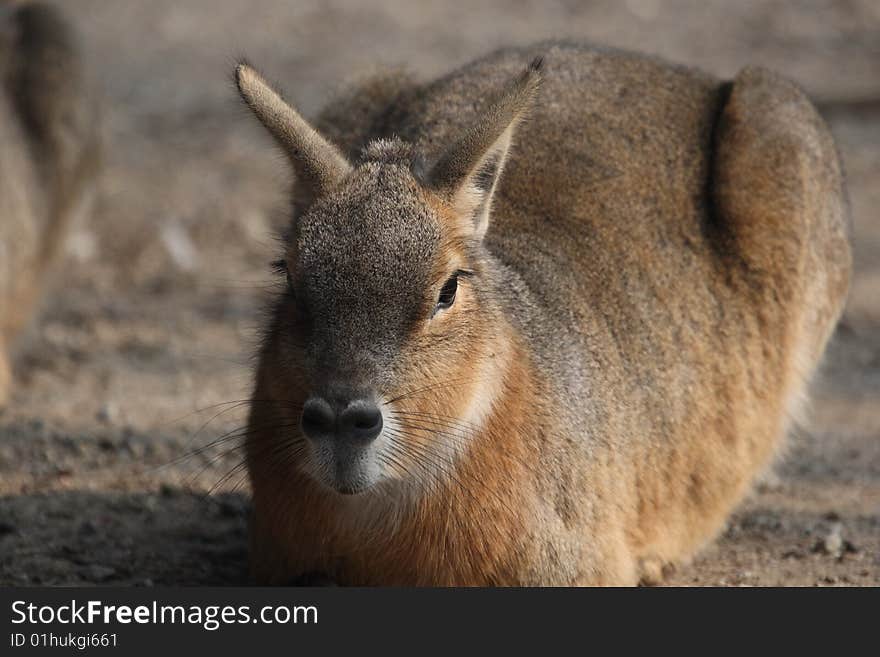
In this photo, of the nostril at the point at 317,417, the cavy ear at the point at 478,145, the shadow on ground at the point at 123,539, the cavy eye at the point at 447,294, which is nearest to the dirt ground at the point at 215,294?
the shadow on ground at the point at 123,539

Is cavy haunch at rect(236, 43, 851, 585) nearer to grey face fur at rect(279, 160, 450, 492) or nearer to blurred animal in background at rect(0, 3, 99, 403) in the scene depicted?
grey face fur at rect(279, 160, 450, 492)

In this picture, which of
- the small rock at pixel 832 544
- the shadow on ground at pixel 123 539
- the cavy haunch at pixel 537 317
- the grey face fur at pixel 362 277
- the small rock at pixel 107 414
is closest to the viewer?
the grey face fur at pixel 362 277

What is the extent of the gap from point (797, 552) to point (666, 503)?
0.60 meters

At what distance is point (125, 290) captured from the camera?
26.8 ft

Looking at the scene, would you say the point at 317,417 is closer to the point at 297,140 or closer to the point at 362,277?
the point at 362,277

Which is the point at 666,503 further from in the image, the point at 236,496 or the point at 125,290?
the point at 125,290

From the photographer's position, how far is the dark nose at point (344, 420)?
3547mm

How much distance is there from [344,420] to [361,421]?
4 centimetres

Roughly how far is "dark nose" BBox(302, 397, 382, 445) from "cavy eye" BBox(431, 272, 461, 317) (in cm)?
40

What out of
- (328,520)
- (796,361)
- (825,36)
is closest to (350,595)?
(328,520)

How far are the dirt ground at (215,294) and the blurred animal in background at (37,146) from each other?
0.97ft

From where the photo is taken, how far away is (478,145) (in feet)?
13.2

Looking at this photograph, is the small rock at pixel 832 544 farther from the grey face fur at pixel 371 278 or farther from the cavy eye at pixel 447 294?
the cavy eye at pixel 447 294

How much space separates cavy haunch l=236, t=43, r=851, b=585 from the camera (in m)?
3.80
